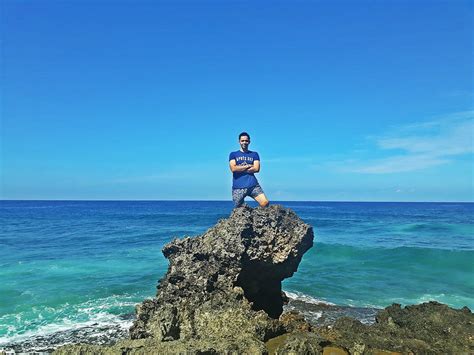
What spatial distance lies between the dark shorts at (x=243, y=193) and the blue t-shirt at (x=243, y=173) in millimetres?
102

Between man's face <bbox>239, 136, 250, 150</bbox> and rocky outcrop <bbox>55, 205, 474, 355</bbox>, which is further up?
man's face <bbox>239, 136, 250, 150</bbox>

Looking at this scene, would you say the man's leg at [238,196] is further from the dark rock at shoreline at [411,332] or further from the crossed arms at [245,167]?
the dark rock at shoreline at [411,332]

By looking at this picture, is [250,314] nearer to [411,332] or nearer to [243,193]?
[243,193]

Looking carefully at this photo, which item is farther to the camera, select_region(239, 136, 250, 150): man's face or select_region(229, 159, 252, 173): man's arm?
select_region(239, 136, 250, 150): man's face

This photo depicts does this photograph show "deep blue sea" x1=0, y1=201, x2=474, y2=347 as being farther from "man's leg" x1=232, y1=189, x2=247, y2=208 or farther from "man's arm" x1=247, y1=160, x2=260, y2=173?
"man's arm" x1=247, y1=160, x2=260, y2=173

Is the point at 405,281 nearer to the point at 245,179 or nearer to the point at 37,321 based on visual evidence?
the point at 245,179

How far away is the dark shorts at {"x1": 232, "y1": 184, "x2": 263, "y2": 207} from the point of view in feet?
31.8

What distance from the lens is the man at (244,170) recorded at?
952 cm

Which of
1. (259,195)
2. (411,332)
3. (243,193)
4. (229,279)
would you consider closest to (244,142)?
(243,193)

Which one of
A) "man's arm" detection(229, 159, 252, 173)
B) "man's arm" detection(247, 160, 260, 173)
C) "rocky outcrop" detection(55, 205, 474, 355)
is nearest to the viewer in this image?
"rocky outcrop" detection(55, 205, 474, 355)

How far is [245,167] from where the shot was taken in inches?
370

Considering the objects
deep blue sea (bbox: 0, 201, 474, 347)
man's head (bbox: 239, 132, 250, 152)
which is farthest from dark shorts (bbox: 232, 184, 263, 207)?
deep blue sea (bbox: 0, 201, 474, 347)

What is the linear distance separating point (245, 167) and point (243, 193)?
689 mm

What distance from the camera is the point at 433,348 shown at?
780 centimetres
